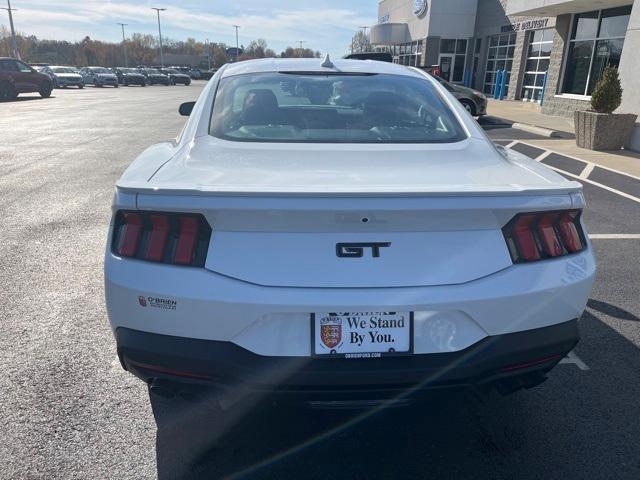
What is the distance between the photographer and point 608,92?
36.6 feet

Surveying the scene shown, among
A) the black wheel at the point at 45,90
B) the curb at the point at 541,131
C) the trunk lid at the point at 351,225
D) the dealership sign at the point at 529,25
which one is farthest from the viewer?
the black wheel at the point at 45,90

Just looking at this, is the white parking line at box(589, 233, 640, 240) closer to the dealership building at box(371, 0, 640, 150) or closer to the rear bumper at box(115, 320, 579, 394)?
the rear bumper at box(115, 320, 579, 394)

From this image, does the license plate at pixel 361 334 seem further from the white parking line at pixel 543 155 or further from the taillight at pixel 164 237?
the white parking line at pixel 543 155

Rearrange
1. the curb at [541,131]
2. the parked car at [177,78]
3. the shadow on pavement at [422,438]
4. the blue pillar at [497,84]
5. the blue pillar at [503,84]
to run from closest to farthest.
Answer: the shadow on pavement at [422,438] < the curb at [541,131] < the blue pillar at [503,84] < the blue pillar at [497,84] < the parked car at [177,78]

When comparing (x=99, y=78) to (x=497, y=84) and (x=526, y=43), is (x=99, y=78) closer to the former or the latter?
(x=497, y=84)

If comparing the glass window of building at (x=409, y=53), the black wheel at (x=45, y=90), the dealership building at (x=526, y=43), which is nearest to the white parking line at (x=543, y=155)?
the dealership building at (x=526, y=43)

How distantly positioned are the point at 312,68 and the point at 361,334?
2.16 meters

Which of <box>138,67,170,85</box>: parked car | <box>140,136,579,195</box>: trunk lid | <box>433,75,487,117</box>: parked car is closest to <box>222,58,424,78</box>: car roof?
<box>140,136,579,195</box>: trunk lid

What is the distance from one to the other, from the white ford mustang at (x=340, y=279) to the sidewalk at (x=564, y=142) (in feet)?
28.1

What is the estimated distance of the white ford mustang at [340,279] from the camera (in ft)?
6.27

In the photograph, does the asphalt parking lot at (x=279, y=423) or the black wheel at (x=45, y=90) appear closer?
the asphalt parking lot at (x=279, y=423)

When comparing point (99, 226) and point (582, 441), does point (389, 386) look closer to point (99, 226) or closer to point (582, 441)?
point (582, 441)

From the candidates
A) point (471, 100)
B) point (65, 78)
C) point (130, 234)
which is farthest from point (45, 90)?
point (130, 234)

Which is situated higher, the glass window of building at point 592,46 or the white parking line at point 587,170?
the glass window of building at point 592,46
